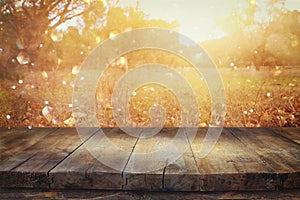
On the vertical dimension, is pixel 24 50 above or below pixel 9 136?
above

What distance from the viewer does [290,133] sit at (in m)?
2.69

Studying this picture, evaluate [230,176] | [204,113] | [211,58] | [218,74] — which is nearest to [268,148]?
[230,176]

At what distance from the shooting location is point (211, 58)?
4500 millimetres

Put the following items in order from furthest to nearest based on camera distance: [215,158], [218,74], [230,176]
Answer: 1. [218,74]
2. [215,158]
3. [230,176]

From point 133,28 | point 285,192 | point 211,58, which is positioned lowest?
point 285,192

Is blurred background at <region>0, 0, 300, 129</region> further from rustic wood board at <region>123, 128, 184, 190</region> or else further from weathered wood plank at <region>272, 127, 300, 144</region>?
rustic wood board at <region>123, 128, 184, 190</region>

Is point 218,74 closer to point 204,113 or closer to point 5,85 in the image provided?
point 204,113

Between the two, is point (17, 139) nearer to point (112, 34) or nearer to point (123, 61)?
point (123, 61)

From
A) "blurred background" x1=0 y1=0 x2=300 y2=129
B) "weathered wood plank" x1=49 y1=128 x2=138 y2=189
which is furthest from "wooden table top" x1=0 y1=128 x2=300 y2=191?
"blurred background" x1=0 y1=0 x2=300 y2=129

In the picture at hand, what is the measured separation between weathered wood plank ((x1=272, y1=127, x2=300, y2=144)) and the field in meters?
0.60

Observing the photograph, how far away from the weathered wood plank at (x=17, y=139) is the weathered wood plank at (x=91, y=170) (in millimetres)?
501

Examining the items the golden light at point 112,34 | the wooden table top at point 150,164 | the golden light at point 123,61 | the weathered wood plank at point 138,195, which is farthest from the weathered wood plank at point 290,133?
Result: the golden light at point 112,34

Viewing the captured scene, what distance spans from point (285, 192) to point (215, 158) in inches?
18.9

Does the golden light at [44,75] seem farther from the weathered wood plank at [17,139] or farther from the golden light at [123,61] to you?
the weathered wood plank at [17,139]
